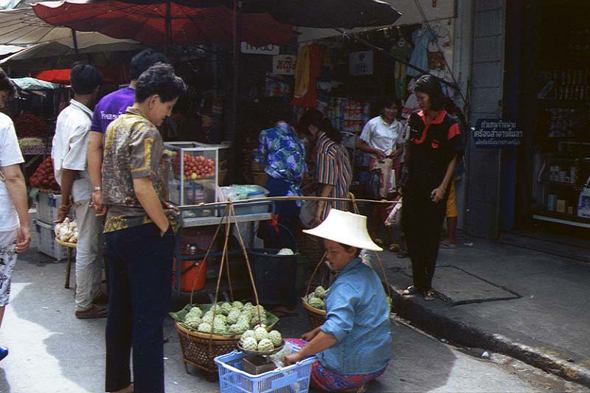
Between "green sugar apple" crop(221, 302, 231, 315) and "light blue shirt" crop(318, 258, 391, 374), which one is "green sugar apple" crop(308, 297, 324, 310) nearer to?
"green sugar apple" crop(221, 302, 231, 315)

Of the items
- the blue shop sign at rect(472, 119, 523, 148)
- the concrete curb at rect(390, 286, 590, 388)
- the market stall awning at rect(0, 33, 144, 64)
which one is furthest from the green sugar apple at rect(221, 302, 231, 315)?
the market stall awning at rect(0, 33, 144, 64)

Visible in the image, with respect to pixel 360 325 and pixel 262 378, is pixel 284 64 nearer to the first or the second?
pixel 360 325

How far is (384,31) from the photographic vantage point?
9797 mm

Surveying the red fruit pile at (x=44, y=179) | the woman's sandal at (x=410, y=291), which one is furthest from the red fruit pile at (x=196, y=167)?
the red fruit pile at (x=44, y=179)

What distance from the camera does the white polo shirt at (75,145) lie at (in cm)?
550

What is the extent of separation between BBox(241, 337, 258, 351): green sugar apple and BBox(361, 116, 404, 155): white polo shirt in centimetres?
485

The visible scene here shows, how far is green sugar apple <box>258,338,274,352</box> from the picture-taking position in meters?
4.04

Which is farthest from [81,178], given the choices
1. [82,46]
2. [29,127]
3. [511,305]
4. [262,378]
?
[29,127]

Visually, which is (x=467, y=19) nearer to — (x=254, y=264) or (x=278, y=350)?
(x=254, y=264)

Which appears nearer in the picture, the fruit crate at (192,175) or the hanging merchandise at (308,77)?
the fruit crate at (192,175)

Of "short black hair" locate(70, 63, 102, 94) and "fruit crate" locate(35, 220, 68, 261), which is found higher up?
"short black hair" locate(70, 63, 102, 94)

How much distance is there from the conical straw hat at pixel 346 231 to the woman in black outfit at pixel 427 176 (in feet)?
6.14

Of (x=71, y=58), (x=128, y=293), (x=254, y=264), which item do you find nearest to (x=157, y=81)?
(x=128, y=293)

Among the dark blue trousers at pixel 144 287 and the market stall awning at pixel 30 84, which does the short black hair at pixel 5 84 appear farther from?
the market stall awning at pixel 30 84
